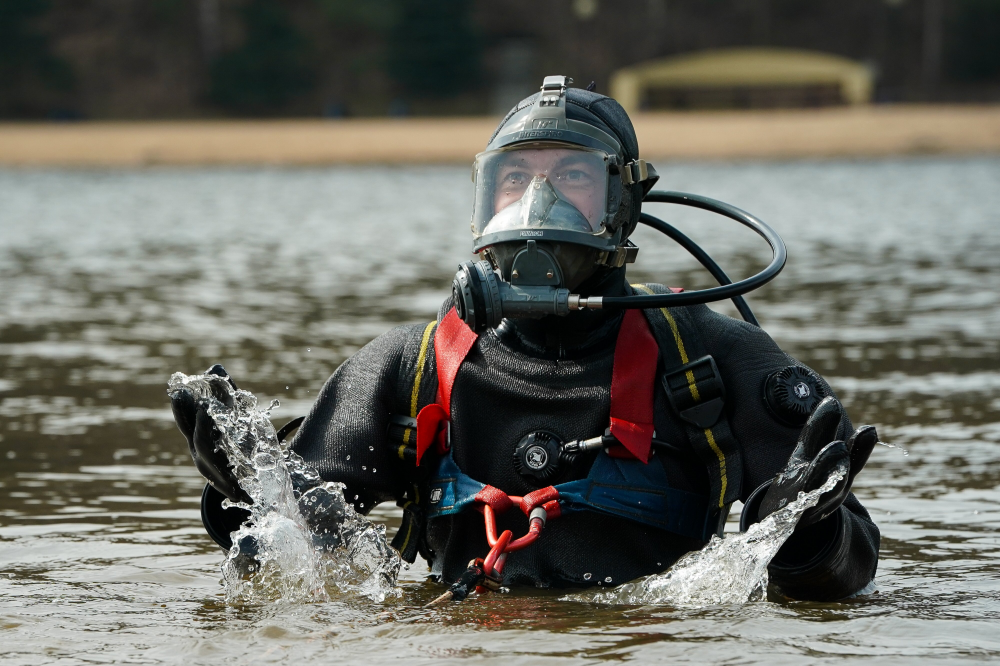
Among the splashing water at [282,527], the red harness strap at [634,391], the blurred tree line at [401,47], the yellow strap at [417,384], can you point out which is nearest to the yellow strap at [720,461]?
the red harness strap at [634,391]

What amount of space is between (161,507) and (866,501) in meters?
2.51

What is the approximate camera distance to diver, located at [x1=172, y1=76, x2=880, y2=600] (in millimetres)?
3100

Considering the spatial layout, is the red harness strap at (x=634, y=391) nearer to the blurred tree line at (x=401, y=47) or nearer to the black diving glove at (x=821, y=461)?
the black diving glove at (x=821, y=461)

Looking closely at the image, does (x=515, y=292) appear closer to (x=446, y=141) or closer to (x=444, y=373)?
(x=444, y=373)

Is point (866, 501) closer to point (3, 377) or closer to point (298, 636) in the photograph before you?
point (298, 636)

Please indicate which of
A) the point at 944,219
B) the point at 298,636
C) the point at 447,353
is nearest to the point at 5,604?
the point at 298,636

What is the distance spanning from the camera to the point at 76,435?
237 inches

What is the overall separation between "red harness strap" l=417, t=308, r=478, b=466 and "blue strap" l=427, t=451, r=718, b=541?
0.11 m

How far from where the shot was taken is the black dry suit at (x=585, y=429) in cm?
315

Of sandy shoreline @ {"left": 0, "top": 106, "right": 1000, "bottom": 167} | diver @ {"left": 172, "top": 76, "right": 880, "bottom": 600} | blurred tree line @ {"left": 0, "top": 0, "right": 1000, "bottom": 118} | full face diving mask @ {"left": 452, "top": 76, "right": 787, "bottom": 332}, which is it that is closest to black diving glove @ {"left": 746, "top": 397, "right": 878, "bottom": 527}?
diver @ {"left": 172, "top": 76, "right": 880, "bottom": 600}

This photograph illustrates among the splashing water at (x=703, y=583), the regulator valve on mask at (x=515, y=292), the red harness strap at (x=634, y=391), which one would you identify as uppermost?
the regulator valve on mask at (x=515, y=292)

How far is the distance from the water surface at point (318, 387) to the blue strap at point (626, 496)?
220mm

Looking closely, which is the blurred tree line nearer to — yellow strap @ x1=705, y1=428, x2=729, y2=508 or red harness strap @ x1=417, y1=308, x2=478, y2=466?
red harness strap @ x1=417, y1=308, x2=478, y2=466

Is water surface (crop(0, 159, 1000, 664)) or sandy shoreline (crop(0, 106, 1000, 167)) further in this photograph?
sandy shoreline (crop(0, 106, 1000, 167))
